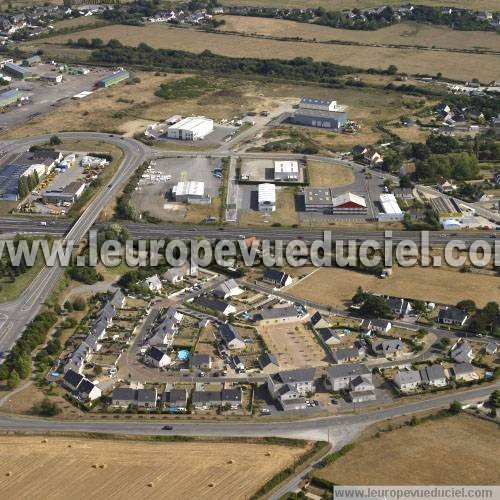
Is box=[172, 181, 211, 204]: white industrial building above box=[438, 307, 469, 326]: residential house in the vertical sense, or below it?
above

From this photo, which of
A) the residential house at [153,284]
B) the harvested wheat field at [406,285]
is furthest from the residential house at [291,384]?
the residential house at [153,284]

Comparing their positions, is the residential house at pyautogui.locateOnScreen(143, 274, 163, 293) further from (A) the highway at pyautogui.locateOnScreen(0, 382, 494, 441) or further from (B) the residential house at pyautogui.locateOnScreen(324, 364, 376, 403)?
(B) the residential house at pyautogui.locateOnScreen(324, 364, 376, 403)

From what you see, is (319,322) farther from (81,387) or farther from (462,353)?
(81,387)

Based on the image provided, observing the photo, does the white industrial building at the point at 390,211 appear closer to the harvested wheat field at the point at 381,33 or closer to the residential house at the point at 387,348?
the residential house at the point at 387,348

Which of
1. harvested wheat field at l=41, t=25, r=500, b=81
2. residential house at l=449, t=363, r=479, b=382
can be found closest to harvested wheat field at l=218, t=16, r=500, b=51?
harvested wheat field at l=41, t=25, r=500, b=81

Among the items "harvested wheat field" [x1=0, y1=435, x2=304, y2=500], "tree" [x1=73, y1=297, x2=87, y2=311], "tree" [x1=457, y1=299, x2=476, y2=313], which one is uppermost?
"tree" [x1=73, y1=297, x2=87, y2=311]

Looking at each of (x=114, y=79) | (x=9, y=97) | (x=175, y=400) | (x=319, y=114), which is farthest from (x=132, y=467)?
(x=114, y=79)
